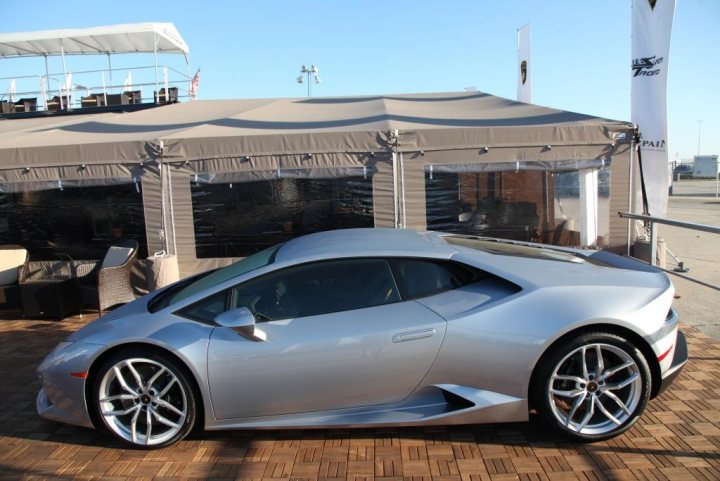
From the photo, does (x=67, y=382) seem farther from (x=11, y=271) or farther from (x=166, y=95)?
(x=166, y=95)

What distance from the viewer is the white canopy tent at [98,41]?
1514cm

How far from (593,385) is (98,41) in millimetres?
16967

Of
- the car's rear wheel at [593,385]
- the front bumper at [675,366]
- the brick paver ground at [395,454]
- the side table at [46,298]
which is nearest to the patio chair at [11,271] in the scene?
the side table at [46,298]

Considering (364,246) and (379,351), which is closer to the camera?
(379,351)

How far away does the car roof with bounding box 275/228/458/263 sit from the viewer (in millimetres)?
3375

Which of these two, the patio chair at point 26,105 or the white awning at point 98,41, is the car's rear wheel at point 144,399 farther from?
the patio chair at point 26,105

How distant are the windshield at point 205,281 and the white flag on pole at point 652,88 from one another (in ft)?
19.4

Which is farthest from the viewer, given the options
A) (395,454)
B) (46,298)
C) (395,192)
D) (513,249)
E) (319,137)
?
(395,192)

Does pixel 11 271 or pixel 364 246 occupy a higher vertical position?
pixel 364 246

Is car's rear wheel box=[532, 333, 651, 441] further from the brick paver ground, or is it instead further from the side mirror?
the side mirror

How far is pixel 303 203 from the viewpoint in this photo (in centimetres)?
719

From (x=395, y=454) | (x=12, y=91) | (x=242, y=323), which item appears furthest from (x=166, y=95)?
(x=395, y=454)

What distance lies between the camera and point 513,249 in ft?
12.9

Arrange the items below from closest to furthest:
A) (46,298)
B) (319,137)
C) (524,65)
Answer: (46,298)
(319,137)
(524,65)
